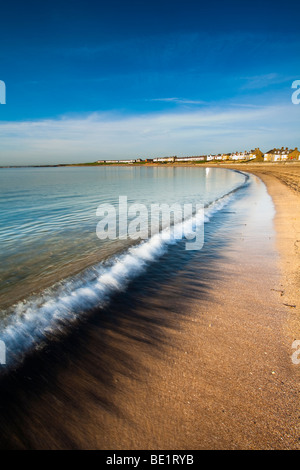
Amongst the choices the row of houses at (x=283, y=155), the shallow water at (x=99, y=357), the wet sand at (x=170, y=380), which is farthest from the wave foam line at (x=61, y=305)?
the row of houses at (x=283, y=155)

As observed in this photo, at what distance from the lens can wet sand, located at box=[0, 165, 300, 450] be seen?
247 cm

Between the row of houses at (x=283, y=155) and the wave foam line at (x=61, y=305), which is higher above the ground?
the row of houses at (x=283, y=155)

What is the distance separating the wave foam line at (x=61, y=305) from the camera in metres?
4.05

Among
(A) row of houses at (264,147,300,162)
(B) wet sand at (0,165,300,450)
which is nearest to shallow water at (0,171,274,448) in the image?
(B) wet sand at (0,165,300,450)

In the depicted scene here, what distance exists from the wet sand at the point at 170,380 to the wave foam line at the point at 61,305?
0.39 m

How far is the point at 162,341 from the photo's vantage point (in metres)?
3.94

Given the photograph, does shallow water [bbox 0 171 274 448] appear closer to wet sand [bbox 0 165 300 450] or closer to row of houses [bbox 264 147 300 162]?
wet sand [bbox 0 165 300 450]

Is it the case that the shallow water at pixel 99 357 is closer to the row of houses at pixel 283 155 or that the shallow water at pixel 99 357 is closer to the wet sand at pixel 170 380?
the wet sand at pixel 170 380

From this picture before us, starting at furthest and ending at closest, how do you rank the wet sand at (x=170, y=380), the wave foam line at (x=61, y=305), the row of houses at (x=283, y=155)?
the row of houses at (x=283, y=155) < the wave foam line at (x=61, y=305) < the wet sand at (x=170, y=380)

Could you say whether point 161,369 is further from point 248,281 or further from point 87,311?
point 248,281

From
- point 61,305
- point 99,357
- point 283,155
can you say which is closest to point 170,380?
point 99,357

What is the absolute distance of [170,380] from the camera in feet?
10.2

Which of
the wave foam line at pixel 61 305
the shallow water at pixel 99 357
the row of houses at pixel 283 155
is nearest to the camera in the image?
the shallow water at pixel 99 357

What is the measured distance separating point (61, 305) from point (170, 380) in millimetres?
2960
